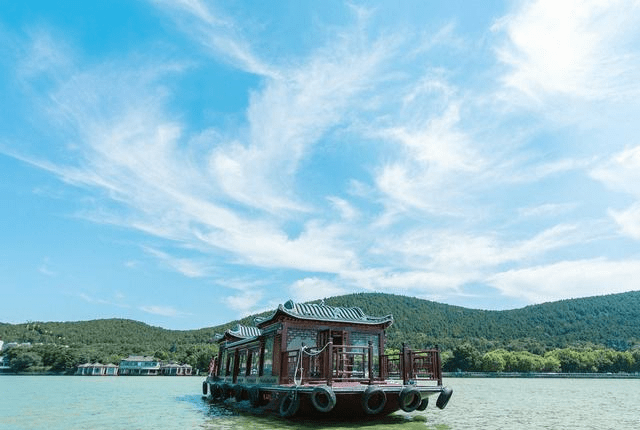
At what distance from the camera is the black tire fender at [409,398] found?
13.1m

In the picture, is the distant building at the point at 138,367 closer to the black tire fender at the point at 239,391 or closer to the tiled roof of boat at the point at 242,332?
the tiled roof of boat at the point at 242,332

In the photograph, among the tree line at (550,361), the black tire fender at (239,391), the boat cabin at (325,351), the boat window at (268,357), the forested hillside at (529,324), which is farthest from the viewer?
the forested hillside at (529,324)

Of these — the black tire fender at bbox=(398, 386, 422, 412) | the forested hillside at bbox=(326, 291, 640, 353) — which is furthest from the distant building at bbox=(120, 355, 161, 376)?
the black tire fender at bbox=(398, 386, 422, 412)

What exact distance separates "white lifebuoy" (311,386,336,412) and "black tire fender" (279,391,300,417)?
0.68m

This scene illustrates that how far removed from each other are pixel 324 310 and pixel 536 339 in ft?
355

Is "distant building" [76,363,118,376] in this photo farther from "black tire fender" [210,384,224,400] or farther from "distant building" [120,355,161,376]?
"black tire fender" [210,384,224,400]

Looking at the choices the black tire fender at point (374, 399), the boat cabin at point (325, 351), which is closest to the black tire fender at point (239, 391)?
the boat cabin at point (325, 351)

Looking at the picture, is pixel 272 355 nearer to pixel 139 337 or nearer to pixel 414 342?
pixel 414 342

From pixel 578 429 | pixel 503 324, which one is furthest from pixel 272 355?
pixel 503 324

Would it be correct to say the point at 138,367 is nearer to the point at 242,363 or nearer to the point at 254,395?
the point at 242,363

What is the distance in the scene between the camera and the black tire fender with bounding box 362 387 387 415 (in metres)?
12.5

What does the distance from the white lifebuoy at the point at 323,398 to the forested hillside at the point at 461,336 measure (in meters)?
64.8

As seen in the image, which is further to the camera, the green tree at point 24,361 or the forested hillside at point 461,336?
the green tree at point 24,361

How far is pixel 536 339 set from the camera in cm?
10762
